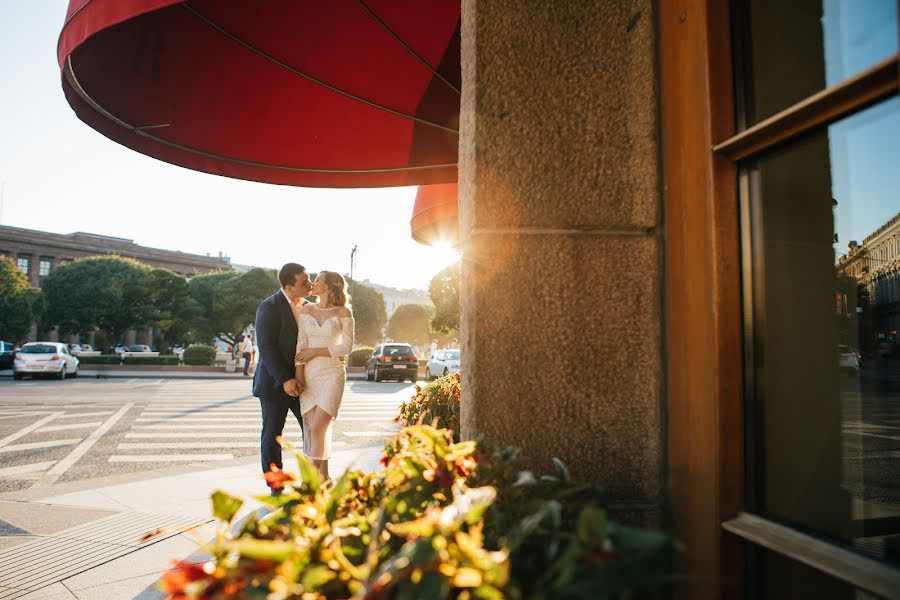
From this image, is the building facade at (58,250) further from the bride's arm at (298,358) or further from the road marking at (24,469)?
the bride's arm at (298,358)

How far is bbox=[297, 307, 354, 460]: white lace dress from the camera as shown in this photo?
4629 mm

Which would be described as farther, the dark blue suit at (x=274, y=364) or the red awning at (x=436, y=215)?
the red awning at (x=436, y=215)

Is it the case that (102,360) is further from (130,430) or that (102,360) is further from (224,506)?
(224,506)

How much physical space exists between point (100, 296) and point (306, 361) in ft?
171

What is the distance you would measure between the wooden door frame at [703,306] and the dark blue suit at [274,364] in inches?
143

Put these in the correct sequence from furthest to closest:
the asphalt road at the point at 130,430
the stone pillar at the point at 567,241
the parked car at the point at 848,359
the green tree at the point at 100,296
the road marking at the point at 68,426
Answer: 1. the green tree at the point at 100,296
2. the road marking at the point at 68,426
3. the asphalt road at the point at 130,430
4. the stone pillar at the point at 567,241
5. the parked car at the point at 848,359

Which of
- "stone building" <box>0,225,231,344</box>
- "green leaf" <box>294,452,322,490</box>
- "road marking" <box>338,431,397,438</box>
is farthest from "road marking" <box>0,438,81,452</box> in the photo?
"stone building" <box>0,225,231,344</box>

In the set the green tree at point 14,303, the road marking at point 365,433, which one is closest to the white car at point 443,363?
the road marking at point 365,433

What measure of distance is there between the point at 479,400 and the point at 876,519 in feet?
3.57

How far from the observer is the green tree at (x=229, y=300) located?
46906 mm

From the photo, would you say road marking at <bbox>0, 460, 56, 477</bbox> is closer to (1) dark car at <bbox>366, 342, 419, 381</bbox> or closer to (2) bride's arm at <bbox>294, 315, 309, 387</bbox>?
(2) bride's arm at <bbox>294, 315, 309, 387</bbox>

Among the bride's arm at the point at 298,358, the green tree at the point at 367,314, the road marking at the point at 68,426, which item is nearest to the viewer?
the bride's arm at the point at 298,358

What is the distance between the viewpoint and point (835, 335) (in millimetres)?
1469

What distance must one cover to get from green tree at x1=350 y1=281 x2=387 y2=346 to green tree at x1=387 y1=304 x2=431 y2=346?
26.7 feet
